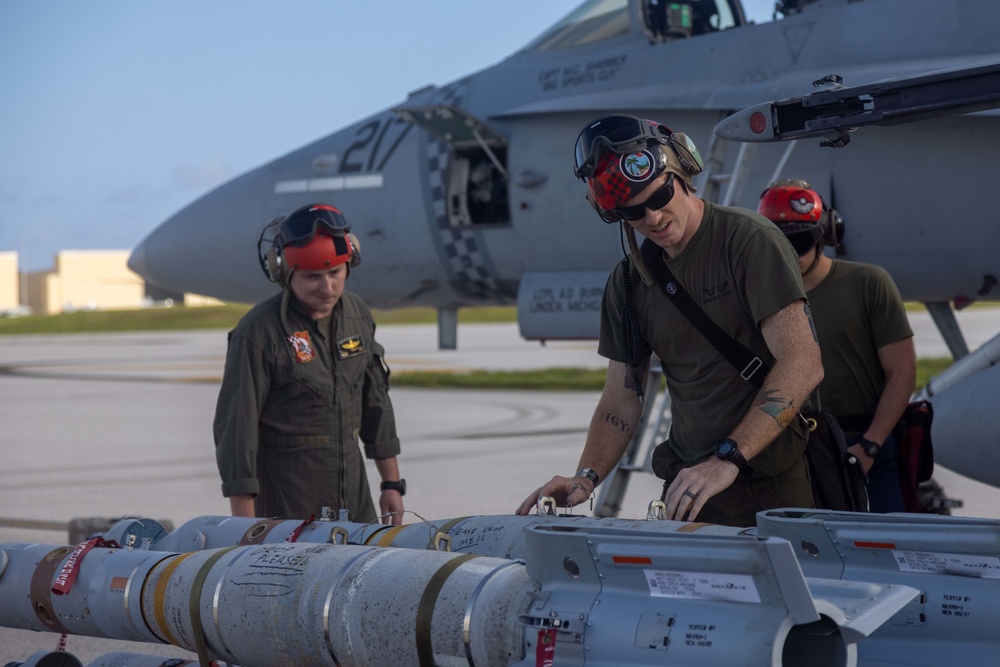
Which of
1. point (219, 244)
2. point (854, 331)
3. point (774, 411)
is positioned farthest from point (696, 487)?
point (219, 244)

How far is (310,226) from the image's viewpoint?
4.28m

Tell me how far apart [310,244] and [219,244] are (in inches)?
227

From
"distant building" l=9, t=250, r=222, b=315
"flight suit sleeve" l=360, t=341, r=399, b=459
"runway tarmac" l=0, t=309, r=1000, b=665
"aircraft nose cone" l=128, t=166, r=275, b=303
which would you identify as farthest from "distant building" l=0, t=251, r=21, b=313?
"flight suit sleeve" l=360, t=341, r=399, b=459

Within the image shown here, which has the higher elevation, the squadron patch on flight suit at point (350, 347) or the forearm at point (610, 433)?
the squadron patch on flight suit at point (350, 347)

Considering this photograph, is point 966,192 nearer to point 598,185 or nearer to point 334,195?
point 598,185

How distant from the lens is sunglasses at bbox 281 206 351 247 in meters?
4.25

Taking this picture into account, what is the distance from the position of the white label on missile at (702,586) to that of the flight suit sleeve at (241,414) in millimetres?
2128

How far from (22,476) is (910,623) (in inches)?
365

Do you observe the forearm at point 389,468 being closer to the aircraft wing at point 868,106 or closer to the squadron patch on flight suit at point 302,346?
the squadron patch on flight suit at point 302,346

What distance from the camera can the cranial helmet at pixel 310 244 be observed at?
13.9ft

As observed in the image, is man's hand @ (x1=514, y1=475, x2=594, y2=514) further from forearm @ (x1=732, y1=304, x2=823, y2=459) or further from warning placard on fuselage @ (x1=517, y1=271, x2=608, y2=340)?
warning placard on fuselage @ (x1=517, y1=271, x2=608, y2=340)

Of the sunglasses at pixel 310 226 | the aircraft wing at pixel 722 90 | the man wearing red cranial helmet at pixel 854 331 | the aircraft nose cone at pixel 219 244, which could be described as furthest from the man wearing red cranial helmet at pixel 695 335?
the aircraft nose cone at pixel 219 244

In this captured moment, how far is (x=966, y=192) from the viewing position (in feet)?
21.4

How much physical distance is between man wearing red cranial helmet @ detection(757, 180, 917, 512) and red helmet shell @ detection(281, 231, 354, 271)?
5.28ft
